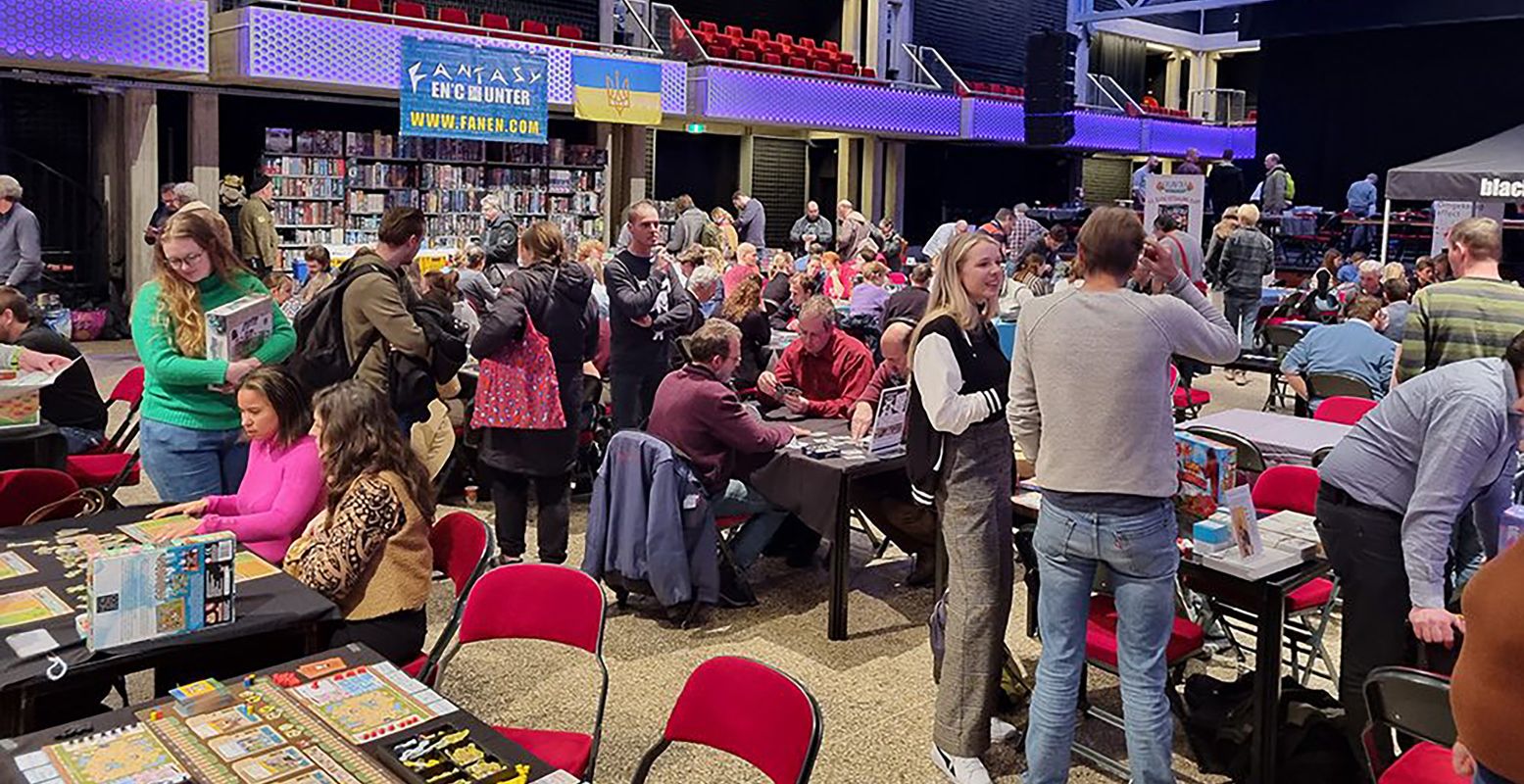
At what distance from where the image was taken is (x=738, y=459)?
4.99 meters

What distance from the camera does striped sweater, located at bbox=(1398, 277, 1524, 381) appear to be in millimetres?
4672

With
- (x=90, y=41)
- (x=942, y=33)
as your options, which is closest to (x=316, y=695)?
(x=90, y=41)

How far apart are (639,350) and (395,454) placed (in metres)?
3.00

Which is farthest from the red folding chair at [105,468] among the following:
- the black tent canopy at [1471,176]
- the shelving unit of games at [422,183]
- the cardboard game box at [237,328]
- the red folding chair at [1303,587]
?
the black tent canopy at [1471,176]

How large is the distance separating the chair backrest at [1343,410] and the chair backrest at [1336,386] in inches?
25.8

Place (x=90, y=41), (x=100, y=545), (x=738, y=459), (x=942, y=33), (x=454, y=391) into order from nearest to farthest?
(x=100, y=545) → (x=738, y=459) → (x=454, y=391) → (x=90, y=41) → (x=942, y=33)

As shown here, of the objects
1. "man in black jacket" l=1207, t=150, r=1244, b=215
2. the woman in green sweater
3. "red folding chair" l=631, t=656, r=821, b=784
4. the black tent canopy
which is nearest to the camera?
"red folding chair" l=631, t=656, r=821, b=784

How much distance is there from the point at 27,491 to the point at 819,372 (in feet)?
11.0

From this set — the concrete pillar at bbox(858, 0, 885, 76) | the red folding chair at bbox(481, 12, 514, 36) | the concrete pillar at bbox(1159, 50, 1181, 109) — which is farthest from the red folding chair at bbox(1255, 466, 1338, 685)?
the concrete pillar at bbox(1159, 50, 1181, 109)

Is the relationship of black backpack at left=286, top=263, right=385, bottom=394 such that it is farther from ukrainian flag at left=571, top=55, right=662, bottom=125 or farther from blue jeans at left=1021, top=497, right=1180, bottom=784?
ukrainian flag at left=571, top=55, right=662, bottom=125

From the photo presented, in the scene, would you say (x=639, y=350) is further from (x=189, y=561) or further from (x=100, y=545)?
(x=189, y=561)

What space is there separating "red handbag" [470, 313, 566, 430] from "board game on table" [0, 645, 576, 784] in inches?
101

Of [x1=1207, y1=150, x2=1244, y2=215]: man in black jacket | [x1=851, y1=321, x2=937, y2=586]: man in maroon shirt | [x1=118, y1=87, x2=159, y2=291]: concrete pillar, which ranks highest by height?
[x1=1207, y1=150, x2=1244, y2=215]: man in black jacket

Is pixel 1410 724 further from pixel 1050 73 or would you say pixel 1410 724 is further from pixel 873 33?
pixel 873 33
